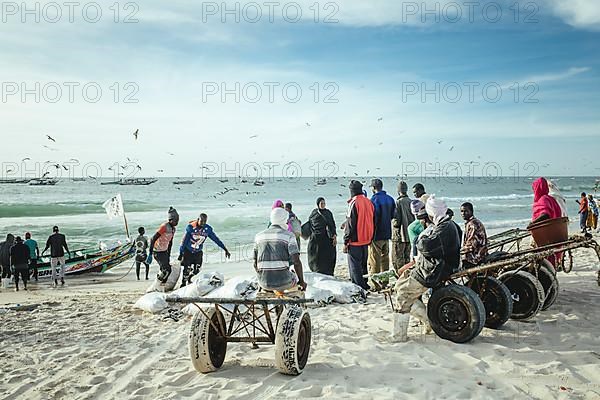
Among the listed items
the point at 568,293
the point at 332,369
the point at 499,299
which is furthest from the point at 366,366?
the point at 568,293

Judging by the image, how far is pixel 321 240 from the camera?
9273 millimetres

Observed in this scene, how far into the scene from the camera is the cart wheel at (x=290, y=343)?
4676 millimetres

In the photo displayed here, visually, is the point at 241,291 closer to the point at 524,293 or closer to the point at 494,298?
the point at 494,298

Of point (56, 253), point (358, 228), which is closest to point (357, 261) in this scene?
point (358, 228)

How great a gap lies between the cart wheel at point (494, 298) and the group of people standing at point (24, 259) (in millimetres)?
11448

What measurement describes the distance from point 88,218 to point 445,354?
3426 centimetres

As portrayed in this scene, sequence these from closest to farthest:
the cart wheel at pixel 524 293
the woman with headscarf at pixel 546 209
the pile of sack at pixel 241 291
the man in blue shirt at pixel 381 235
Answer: the cart wheel at pixel 524 293
the woman with headscarf at pixel 546 209
the pile of sack at pixel 241 291
the man in blue shirt at pixel 381 235

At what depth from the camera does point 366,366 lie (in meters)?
5.03

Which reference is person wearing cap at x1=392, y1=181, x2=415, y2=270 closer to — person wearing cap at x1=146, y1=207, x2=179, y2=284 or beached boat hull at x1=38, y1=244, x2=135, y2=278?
person wearing cap at x1=146, y1=207, x2=179, y2=284

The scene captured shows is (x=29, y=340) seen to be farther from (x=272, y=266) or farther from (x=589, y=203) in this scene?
(x=589, y=203)

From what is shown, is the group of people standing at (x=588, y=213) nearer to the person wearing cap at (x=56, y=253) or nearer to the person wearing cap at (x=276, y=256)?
→ the person wearing cap at (x=276, y=256)

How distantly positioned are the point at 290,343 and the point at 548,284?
4.08 m

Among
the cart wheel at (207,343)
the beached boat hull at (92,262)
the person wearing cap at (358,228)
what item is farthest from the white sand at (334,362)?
the beached boat hull at (92,262)

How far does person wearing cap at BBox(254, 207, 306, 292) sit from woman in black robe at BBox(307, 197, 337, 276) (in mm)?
3552
